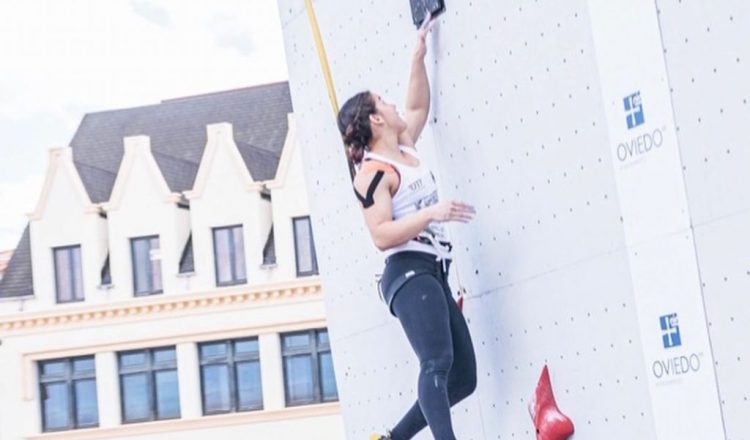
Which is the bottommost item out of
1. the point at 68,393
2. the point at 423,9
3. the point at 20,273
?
the point at 423,9

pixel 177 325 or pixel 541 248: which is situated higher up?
pixel 177 325

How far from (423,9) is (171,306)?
97.2ft

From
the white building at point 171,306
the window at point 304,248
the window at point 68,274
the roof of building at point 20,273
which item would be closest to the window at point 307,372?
the white building at point 171,306

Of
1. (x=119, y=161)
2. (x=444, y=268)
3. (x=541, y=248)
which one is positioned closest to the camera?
(x=541, y=248)

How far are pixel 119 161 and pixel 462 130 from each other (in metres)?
33.3

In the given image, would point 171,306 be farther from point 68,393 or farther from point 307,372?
point 307,372

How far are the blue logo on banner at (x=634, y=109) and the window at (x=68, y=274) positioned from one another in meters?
32.1

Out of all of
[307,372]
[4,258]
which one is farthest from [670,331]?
[4,258]

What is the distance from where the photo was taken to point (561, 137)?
4.95 meters

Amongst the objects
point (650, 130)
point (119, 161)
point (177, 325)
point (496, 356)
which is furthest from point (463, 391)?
point (119, 161)

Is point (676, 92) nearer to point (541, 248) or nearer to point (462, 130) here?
point (541, 248)

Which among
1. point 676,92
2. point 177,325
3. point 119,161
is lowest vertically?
point 676,92

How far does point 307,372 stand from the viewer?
111ft

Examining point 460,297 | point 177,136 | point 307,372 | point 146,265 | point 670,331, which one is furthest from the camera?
point 177,136
